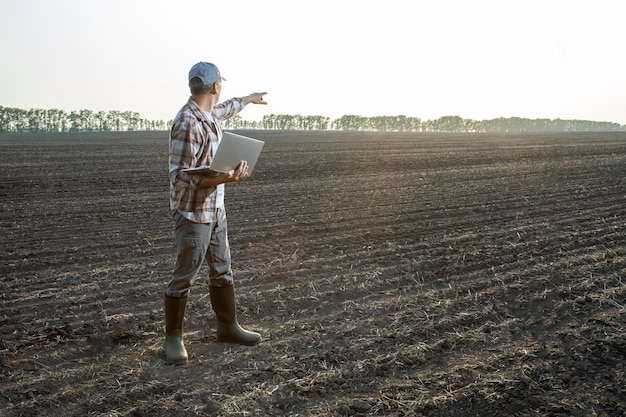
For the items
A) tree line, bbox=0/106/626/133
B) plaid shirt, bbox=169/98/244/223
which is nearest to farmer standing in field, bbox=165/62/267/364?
plaid shirt, bbox=169/98/244/223

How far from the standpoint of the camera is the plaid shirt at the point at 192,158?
384 centimetres

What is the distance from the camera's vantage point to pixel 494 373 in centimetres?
406

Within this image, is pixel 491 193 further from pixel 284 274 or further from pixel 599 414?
pixel 599 414

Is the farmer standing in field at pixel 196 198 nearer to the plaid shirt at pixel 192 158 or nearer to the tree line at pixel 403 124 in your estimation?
the plaid shirt at pixel 192 158

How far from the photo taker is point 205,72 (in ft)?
12.8

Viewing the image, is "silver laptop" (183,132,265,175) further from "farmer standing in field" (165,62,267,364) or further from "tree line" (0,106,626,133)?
"tree line" (0,106,626,133)

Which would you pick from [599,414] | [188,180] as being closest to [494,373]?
[599,414]

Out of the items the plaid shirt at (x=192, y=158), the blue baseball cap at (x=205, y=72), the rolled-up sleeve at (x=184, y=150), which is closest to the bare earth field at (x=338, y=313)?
the plaid shirt at (x=192, y=158)

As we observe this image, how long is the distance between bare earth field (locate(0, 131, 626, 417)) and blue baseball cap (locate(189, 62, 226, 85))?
2163 millimetres

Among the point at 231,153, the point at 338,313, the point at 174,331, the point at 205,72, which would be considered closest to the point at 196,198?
the point at 231,153

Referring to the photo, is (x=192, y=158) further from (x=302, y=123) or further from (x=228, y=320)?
(x=302, y=123)

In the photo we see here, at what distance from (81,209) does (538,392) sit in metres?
9.96

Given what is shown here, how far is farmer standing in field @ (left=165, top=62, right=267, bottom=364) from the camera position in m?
3.85

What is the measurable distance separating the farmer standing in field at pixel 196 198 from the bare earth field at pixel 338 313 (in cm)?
48
